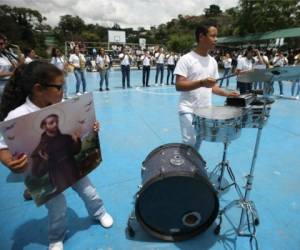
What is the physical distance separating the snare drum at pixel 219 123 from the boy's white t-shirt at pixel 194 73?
54 cm

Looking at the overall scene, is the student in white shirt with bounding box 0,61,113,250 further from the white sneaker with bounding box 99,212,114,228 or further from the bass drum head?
the bass drum head

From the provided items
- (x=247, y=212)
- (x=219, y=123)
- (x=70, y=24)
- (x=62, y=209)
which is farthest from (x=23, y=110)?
(x=70, y=24)

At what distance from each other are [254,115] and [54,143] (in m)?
1.56

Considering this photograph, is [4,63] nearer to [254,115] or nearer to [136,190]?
[136,190]

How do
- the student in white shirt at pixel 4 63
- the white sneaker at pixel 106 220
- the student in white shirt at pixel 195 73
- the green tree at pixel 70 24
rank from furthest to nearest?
the green tree at pixel 70 24 < the student in white shirt at pixel 4 63 < the student in white shirt at pixel 195 73 < the white sneaker at pixel 106 220

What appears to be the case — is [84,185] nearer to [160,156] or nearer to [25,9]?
[160,156]

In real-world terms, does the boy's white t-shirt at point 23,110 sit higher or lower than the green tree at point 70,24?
lower

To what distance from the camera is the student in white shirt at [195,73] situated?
2.65 m

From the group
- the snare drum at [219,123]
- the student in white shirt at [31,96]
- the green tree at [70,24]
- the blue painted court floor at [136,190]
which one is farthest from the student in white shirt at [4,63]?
the green tree at [70,24]

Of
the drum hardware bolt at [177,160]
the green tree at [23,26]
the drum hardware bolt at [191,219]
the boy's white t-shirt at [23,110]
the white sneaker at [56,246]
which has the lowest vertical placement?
the white sneaker at [56,246]

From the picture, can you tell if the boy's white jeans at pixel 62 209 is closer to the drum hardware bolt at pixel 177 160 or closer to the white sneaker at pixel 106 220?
the white sneaker at pixel 106 220

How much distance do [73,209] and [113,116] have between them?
13.2 feet

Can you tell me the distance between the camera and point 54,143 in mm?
1833

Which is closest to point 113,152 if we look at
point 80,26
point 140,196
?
point 140,196
